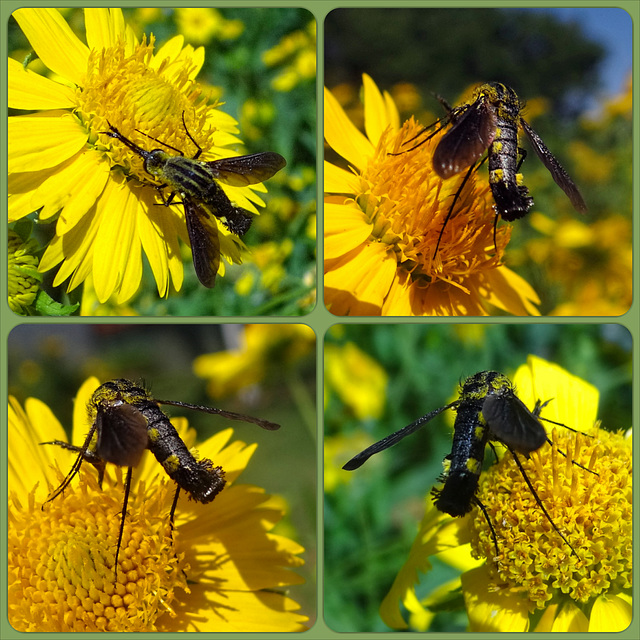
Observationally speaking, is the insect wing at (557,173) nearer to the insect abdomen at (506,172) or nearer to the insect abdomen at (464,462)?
the insect abdomen at (506,172)

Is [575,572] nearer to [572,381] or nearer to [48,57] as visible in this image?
[572,381]

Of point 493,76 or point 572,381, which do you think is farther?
point 493,76

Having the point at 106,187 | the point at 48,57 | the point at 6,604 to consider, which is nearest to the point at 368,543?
the point at 6,604

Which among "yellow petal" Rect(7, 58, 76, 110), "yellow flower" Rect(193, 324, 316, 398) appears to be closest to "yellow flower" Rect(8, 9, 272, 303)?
"yellow petal" Rect(7, 58, 76, 110)

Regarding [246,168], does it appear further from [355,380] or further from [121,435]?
[355,380]

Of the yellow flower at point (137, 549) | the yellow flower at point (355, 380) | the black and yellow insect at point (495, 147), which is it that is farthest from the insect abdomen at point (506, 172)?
the yellow flower at point (355, 380)

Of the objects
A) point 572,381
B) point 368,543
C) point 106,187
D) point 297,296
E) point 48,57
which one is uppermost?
point 48,57

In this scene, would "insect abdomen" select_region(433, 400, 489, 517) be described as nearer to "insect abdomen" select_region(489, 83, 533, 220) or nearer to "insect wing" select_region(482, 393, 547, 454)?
"insect wing" select_region(482, 393, 547, 454)
